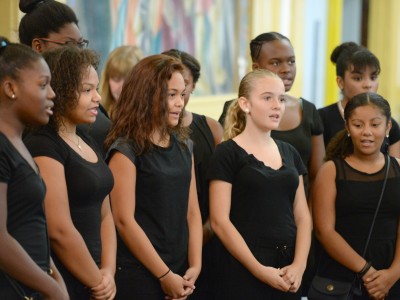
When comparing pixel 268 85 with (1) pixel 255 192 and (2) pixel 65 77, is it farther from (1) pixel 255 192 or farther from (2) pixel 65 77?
(2) pixel 65 77

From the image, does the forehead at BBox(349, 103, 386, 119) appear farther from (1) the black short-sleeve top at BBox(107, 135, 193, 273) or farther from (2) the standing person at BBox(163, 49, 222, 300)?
(1) the black short-sleeve top at BBox(107, 135, 193, 273)

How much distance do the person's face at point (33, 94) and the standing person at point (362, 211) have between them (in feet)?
5.73

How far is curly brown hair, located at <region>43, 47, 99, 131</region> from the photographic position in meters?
3.05

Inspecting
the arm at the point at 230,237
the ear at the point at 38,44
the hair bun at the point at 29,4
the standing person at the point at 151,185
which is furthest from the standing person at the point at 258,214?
the hair bun at the point at 29,4

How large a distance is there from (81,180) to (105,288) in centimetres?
43

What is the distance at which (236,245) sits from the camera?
364 centimetres

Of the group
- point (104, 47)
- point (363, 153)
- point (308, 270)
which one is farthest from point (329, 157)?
point (104, 47)

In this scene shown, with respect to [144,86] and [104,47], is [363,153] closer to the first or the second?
[144,86]

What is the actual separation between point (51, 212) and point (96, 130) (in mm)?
797

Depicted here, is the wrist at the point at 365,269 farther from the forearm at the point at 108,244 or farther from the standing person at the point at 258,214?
the forearm at the point at 108,244

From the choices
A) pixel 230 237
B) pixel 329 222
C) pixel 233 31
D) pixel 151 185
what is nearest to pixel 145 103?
pixel 151 185

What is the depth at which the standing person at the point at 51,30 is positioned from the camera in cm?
351

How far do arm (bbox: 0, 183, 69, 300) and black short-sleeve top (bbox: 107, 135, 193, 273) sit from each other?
0.81m

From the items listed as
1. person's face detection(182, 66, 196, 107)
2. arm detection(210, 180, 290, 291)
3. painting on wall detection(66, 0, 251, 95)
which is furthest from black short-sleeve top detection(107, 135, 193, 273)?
painting on wall detection(66, 0, 251, 95)
